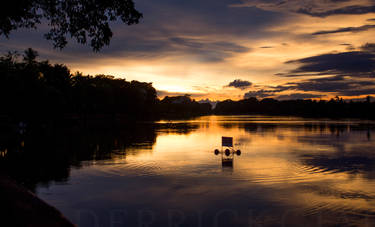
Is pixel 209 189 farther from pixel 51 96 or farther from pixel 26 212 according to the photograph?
pixel 51 96

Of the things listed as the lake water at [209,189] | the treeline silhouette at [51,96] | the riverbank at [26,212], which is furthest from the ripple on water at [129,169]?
the treeline silhouette at [51,96]

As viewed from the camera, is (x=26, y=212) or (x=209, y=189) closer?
(x=26, y=212)

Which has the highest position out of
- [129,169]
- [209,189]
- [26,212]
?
[26,212]

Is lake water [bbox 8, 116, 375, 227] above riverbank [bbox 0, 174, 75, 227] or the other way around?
the other way around

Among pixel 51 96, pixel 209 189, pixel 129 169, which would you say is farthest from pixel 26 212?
pixel 51 96

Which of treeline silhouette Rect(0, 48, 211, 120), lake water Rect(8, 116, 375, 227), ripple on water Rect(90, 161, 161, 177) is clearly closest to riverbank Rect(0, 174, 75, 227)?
lake water Rect(8, 116, 375, 227)

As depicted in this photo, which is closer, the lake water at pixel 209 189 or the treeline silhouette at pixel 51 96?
the lake water at pixel 209 189

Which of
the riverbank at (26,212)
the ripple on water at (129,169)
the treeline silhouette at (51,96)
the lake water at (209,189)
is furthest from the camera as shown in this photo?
the treeline silhouette at (51,96)

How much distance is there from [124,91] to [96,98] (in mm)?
27506

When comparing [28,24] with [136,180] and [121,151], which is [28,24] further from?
[121,151]

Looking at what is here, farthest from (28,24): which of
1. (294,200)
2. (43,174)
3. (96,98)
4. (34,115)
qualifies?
(96,98)

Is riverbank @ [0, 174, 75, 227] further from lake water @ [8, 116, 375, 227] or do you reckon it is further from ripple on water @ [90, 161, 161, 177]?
ripple on water @ [90, 161, 161, 177]

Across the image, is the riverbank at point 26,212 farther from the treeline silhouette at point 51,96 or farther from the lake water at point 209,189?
the treeline silhouette at point 51,96

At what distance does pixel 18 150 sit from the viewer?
24.5m
